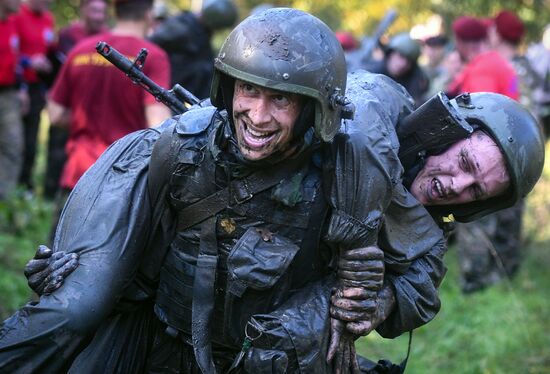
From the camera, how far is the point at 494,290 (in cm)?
803

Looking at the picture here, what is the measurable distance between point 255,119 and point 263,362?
87 cm

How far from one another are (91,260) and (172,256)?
0.39 meters

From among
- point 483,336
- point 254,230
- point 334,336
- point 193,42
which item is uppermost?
point 254,230

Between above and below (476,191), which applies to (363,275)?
above

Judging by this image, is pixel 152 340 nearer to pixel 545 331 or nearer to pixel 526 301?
pixel 545 331

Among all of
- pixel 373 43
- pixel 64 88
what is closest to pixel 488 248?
pixel 373 43

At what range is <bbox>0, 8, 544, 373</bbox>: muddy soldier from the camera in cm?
315

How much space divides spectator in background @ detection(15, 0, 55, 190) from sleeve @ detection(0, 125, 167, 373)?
6.30 metres

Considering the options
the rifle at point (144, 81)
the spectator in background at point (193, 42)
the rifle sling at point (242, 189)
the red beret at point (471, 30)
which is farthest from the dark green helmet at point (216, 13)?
the rifle sling at point (242, 189)

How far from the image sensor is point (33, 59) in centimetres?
938

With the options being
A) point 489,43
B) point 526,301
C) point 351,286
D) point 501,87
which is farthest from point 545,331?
point 351,286

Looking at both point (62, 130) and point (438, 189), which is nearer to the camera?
point (438, 189)

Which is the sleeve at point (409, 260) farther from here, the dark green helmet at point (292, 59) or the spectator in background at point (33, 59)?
the spectator in background at point (33, 59)

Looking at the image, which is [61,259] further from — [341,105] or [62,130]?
[62,130]
